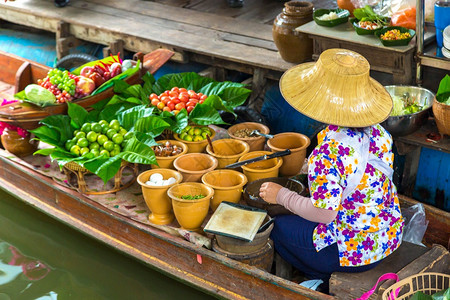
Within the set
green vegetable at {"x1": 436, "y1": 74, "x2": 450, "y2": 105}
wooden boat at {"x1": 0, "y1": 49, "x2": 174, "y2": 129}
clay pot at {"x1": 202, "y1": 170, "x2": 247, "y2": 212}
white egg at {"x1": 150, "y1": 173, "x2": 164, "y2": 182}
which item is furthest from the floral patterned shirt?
wooden boat at {"x1": 0, "y1": 49, "x2": 174, "y2": 129}

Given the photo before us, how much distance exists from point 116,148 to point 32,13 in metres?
3.01

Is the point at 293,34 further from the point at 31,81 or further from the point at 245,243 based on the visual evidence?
the point at 31,81

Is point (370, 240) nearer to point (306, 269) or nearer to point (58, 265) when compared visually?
point (306, 269)

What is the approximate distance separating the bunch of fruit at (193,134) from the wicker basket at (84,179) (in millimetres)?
394

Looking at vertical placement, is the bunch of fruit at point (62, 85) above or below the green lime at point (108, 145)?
above

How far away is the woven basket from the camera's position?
3713mm

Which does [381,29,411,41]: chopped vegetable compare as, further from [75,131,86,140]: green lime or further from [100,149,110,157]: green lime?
[75,131,86,140]: green lime

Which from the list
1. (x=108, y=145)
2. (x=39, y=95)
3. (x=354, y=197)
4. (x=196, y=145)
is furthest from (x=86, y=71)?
(x=354, y=197)

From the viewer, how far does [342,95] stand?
308 centimetres

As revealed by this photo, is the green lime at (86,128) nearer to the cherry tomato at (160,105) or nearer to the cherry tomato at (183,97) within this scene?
the cherry tomato at (160,105)

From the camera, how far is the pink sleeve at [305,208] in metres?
2.98

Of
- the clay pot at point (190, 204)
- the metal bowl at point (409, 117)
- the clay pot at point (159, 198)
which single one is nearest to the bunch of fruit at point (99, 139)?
the clay pot at point (159, 198)

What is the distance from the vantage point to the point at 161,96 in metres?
4.43

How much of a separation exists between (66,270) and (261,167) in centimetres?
156
